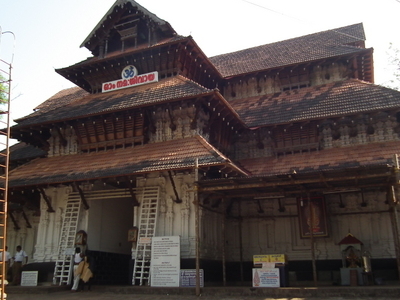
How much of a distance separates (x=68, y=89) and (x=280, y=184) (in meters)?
19.2

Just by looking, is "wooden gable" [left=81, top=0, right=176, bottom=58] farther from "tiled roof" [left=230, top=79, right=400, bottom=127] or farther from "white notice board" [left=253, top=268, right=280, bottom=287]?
"white notice board" [left=253, top=268, right=280, bottom=287]

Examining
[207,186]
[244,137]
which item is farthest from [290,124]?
[207,186]

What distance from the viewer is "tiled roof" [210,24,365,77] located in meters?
20.0

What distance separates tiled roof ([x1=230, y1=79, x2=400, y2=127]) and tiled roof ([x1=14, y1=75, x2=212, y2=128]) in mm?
3382

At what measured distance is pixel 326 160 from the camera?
52.5 feet

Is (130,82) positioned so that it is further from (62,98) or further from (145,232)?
(62,98)

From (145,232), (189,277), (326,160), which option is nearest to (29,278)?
(145,232)

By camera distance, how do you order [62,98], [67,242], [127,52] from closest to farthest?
[67,242] < [127,52] < [62,98]

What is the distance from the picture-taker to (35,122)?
58.3 feet

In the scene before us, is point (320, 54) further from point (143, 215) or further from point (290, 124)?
point (143, 215)

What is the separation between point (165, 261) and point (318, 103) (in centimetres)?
919

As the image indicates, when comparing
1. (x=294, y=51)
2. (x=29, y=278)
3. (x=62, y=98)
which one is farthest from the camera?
(x=62, y=98)

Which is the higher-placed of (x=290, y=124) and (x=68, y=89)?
(x=68, y=89)

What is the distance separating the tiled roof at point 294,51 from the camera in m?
20.0
